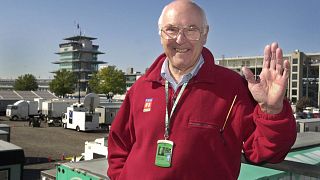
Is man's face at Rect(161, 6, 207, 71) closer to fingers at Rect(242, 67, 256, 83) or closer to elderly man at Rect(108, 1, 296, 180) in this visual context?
elderly man at Rect(108, 1, 296, 180)

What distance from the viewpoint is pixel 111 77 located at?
8519 cm

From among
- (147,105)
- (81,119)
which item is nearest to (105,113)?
(81,119)

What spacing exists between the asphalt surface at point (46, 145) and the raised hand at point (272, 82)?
18.9 meters

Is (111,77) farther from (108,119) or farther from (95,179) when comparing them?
(95,179)

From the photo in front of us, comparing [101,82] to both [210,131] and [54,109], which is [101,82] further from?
[210,131]

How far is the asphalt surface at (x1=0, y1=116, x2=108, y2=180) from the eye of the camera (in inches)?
868

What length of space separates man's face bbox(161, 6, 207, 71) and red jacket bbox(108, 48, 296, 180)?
13cm

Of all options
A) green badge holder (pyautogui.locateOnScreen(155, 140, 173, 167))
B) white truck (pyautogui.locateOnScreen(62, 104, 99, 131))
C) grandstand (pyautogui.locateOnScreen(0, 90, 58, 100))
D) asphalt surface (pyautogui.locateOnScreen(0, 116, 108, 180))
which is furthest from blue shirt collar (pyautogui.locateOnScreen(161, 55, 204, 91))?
grandstand (pyautogui.locateOnScreen(0, 90, 58, 100))

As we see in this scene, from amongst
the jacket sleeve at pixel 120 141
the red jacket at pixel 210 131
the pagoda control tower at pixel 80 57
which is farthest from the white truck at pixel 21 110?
the pagoda control tower at pixel 80 57

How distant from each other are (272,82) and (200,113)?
0.53 m

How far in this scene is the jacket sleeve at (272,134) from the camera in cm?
214

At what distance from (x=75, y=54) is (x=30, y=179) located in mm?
136895

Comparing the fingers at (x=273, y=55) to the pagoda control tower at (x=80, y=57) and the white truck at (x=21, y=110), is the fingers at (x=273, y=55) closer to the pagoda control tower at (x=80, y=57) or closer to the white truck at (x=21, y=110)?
the white truck at (x=21, y=110)

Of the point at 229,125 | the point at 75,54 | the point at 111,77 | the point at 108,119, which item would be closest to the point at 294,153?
the point at 229,125
